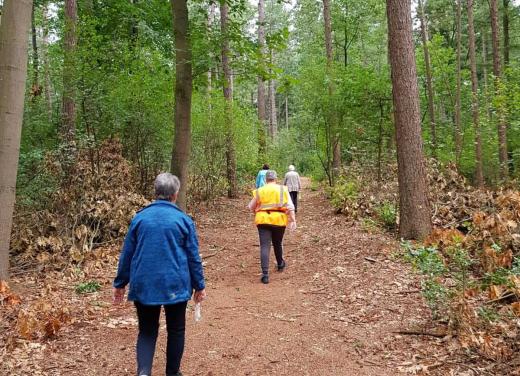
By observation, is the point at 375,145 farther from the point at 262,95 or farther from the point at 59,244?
the point at 262,95

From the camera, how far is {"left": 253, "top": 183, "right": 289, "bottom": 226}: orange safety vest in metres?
7.52

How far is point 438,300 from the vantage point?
5332 millimetres

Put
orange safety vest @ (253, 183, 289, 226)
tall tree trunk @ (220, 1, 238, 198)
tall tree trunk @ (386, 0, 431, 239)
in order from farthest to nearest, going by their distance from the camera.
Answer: tall tree trunk @ (220, 1, 238, 198), tall tree trunk @ (386, 0, 431, 239), orange safety vest @ (253, 183, 289, 226)

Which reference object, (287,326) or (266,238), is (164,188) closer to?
(287,326)

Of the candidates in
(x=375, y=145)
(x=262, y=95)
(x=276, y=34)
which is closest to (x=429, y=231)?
(x=276, y=34)

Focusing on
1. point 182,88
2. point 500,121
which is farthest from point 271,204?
point 500,121

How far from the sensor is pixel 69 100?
Answer: 986 centimetres

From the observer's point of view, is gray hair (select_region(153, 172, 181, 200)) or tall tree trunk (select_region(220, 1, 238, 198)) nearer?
gray hair (select_region(153, 172, 181, 200))

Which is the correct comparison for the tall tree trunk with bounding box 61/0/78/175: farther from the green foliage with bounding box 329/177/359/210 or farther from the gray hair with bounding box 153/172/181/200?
the green foliage with bounding box 329/177/359/210

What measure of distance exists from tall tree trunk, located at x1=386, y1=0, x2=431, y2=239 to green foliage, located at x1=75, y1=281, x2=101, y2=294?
18.5ft

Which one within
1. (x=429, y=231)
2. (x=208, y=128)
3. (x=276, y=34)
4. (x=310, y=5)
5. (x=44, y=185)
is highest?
(x=310, y=5)

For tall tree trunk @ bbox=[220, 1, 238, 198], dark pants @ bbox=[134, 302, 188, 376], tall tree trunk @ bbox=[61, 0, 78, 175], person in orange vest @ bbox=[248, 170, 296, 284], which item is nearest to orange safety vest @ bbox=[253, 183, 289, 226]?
person in orange vest @ bbox=[248, 170, 296, 284]

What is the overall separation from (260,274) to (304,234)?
3454 millimetres

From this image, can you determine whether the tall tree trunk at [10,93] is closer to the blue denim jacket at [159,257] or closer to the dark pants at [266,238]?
the blue denim jacket at [159,257]
